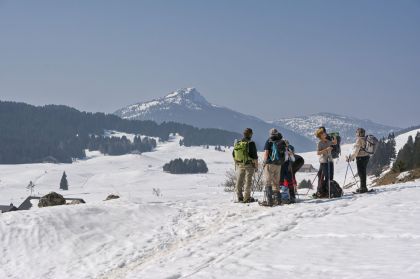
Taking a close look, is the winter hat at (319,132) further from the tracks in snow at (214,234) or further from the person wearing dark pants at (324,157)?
the tracks in snow at (214,234)

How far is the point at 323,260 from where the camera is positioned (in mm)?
9055

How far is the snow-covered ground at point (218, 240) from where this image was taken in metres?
9.04

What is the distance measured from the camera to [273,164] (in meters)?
15.7

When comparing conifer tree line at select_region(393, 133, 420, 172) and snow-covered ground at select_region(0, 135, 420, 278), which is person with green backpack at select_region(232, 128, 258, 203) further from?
conifer tree line at select_region(393, 133, 420, 172)

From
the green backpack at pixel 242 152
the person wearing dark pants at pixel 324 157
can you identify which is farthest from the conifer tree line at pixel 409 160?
the green backpack at pixel 242 152

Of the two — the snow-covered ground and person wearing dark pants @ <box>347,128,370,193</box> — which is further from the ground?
person wearing dark pants @ <box>347,128,370,193</box>

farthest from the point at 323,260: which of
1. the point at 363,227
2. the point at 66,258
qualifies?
the point at 66,258

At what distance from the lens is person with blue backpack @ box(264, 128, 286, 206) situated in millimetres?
15625

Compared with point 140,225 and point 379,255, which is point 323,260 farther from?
point 140,225

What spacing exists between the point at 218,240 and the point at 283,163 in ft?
16.9

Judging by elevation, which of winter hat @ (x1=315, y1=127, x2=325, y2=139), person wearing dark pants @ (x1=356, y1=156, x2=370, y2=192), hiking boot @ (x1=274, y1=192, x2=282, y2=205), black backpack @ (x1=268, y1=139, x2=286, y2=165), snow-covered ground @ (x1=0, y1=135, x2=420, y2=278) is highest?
winter hat @ (x1=315, y1=127, x2=325, y2=139)

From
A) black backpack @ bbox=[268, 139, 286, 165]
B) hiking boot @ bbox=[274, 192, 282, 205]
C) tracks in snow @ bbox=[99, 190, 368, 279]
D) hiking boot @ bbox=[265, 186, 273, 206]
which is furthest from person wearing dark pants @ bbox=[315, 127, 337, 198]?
hiking boot @ bbox=[265, 186, 273, 206]

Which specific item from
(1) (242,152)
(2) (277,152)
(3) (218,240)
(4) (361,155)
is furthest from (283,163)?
(3) (218,240)

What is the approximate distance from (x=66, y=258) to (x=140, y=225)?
2.73m
